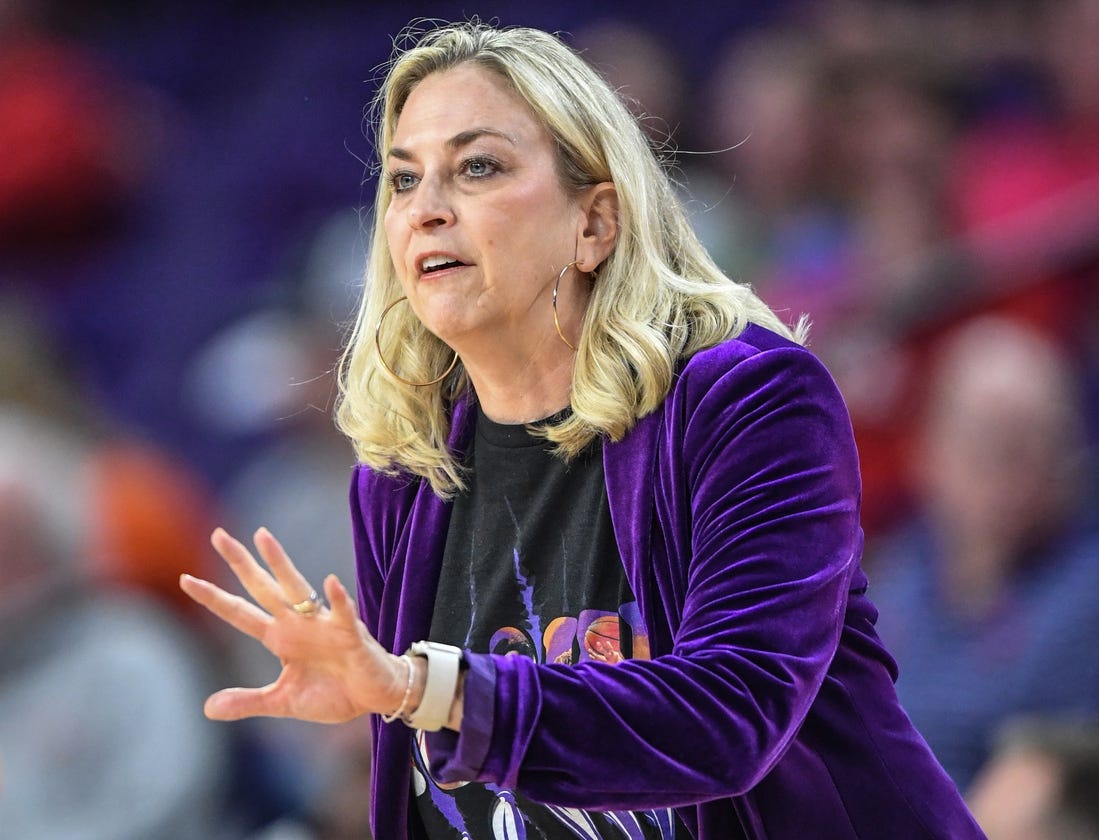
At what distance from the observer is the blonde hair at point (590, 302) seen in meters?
1.72

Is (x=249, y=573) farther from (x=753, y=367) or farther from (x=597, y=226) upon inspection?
(x=597, y=226)

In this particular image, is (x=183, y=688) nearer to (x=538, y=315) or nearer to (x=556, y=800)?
(x=538, y=315)

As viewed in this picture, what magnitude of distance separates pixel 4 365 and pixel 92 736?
1.29 meters

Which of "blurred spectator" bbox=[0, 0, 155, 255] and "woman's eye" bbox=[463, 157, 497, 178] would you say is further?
"blurred spectator" bbox=[0, 0, 155, 255]

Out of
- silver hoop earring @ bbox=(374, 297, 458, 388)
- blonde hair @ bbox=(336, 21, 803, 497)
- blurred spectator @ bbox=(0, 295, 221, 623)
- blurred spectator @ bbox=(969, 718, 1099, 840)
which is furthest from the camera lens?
blurred spectator @ bbox=(0, 295, 221, 623)

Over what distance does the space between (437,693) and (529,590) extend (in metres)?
0.44

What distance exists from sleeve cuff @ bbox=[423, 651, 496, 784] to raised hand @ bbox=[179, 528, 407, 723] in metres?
0.06

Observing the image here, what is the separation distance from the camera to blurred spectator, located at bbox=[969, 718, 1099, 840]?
2.50m

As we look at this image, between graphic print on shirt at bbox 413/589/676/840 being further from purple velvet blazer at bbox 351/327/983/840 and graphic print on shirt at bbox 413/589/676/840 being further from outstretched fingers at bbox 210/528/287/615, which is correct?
outstretched fingers at bbox 210/528/287/615

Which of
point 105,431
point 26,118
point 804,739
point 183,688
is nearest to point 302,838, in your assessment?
point 183,688

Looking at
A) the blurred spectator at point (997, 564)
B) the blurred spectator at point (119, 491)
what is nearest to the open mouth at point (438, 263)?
the blurred spectator at point (997, 564)

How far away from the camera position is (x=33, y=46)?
17.2 feet

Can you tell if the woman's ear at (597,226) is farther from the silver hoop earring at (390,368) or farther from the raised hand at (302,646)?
the raised hand at (302,646)

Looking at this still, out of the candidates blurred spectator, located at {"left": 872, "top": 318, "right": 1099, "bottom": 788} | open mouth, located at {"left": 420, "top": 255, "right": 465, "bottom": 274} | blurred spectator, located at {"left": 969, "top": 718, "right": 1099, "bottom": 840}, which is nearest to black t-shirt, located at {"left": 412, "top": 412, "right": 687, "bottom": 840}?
open mouth, located at {"left": 420, "top": 255, "right": 465, "bottom": 274}
